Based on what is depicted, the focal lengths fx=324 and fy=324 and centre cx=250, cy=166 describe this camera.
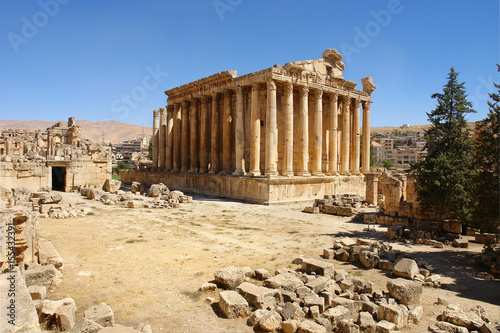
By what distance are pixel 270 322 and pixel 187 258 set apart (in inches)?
195

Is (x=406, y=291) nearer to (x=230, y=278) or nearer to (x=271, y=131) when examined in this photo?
(x=230, y=278)

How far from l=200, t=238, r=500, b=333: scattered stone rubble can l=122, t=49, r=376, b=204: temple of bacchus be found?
50.5 feet

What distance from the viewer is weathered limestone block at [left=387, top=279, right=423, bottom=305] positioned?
7.30 meters

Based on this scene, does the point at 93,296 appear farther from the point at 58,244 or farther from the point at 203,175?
the point at 203,175

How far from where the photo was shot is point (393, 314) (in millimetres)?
6465

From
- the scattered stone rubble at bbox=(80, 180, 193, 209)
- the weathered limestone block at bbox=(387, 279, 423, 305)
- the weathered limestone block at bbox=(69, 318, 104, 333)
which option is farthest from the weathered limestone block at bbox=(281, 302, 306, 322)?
the scattered stone rubble at bbox=(80, 180, 193, 209)

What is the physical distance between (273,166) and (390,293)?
58.0ft

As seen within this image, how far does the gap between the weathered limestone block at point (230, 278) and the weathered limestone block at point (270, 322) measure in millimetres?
1884

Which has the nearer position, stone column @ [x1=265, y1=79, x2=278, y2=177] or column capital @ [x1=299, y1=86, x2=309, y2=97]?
stone column @ [x1=265, y1=79, x2=278, y2=177]

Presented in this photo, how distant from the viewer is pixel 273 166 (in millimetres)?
24984

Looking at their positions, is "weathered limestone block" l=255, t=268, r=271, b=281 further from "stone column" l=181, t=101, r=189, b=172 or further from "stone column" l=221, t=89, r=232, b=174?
"stone column" l=181, t=101, r=189, b=172

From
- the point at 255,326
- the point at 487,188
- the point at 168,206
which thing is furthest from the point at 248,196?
the point at 255,326

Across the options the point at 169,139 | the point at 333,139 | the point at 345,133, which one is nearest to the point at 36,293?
the point at 333,139

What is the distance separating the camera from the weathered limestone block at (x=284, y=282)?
7805mm
